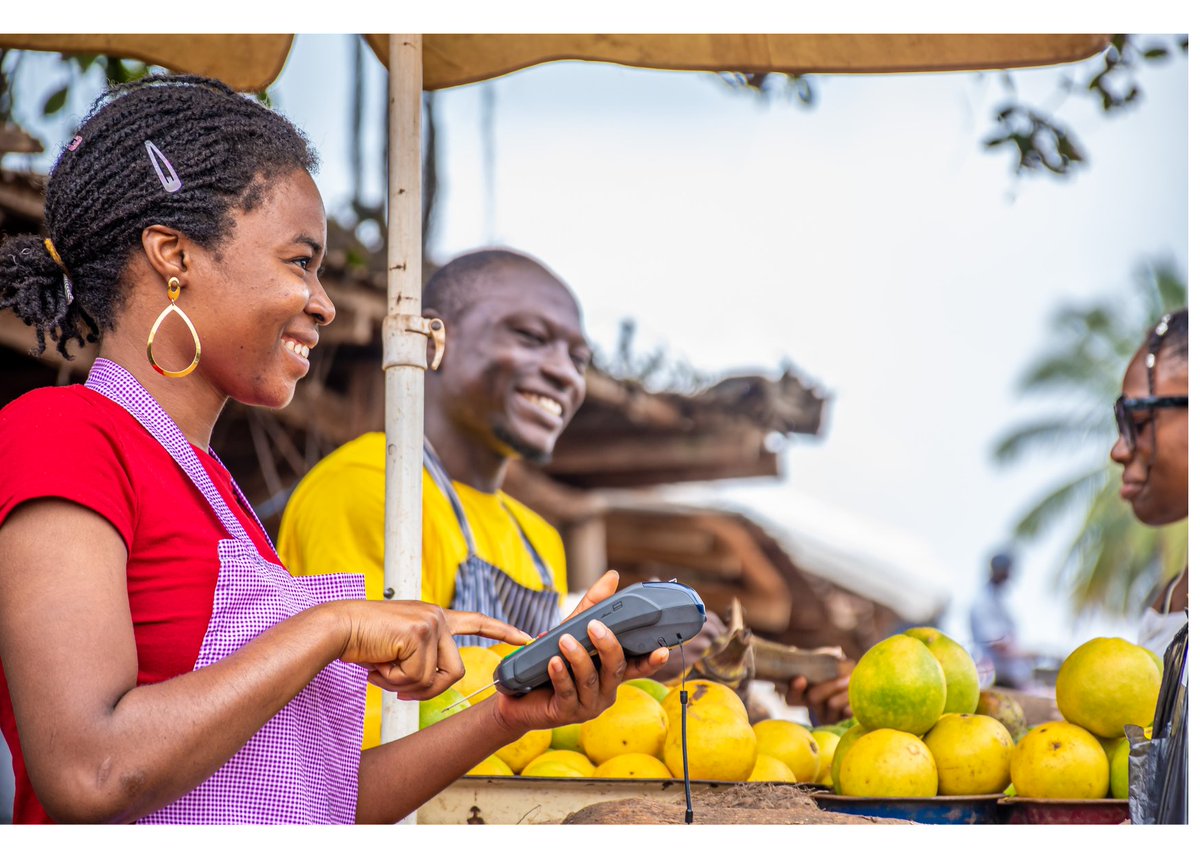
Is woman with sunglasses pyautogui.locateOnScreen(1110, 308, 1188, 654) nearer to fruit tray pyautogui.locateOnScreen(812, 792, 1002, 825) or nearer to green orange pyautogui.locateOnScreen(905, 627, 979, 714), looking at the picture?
green orange pyautogui.locateOnScreen(905, 627, 979, 714)

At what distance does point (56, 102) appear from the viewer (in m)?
4.18

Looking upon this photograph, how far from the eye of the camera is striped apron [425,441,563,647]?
3.18 m

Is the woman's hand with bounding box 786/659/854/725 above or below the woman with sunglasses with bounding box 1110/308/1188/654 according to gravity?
below

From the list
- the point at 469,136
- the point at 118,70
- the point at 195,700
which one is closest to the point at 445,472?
the point at 118,70

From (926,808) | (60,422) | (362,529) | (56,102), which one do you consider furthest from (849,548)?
(60,422)

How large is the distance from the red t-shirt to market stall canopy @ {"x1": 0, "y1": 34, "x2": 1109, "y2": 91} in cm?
130

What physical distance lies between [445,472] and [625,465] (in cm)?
373

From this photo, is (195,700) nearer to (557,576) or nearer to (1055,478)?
(557,576)

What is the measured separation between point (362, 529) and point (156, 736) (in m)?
1.67

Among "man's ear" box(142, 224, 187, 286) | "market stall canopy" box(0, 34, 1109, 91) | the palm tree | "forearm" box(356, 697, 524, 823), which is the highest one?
the palm tree

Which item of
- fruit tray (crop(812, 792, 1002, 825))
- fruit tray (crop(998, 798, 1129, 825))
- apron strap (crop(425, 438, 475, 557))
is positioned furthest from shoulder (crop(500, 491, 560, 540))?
fruit tray (crop(998, 798, 1129, 825))

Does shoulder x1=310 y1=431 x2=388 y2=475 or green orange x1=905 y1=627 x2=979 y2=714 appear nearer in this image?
green orange x1=905 y1=627 x2=979 y2=714

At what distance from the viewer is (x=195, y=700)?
1.36 m

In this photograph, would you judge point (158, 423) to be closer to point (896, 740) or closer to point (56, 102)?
point (896, 740)
